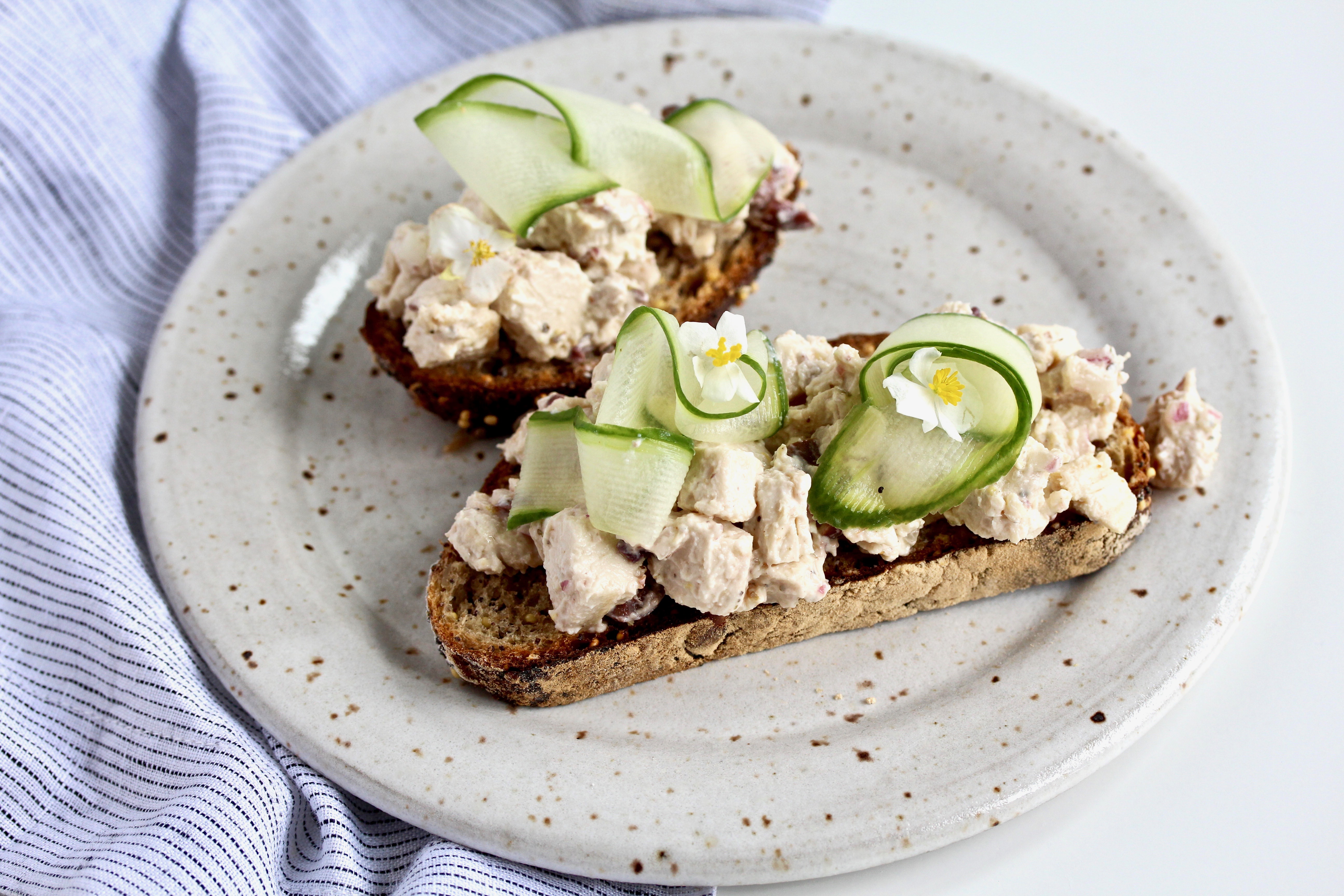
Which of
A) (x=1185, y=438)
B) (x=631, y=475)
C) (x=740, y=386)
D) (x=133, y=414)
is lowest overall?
(x=133, y=414)

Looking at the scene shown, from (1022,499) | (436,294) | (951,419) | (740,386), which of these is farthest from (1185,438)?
(436,294)

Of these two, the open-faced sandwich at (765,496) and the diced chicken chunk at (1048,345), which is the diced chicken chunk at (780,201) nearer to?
the open-faced sandwich at (765,496)

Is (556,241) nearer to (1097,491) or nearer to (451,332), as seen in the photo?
(451,332)

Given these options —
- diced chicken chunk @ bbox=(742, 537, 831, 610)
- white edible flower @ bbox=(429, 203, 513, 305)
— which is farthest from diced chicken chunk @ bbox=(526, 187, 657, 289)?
diced chicken chunk @ bbox=(742, 537, 831, 610)

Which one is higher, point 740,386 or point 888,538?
point 740,386

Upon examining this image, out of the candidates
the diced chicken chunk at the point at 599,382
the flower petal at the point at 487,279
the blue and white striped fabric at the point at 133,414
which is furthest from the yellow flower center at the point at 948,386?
the blue and white striped fabric at the point at 133,414

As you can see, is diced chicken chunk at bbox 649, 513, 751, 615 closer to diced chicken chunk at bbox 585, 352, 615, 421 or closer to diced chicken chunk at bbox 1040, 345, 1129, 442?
diced chicken chunk at bbox 585, 352, 615, 421

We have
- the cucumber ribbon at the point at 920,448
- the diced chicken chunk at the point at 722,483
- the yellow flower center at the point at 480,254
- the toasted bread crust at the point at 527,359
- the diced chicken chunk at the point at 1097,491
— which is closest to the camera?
the diced chicken chunk at the point at 722,483
